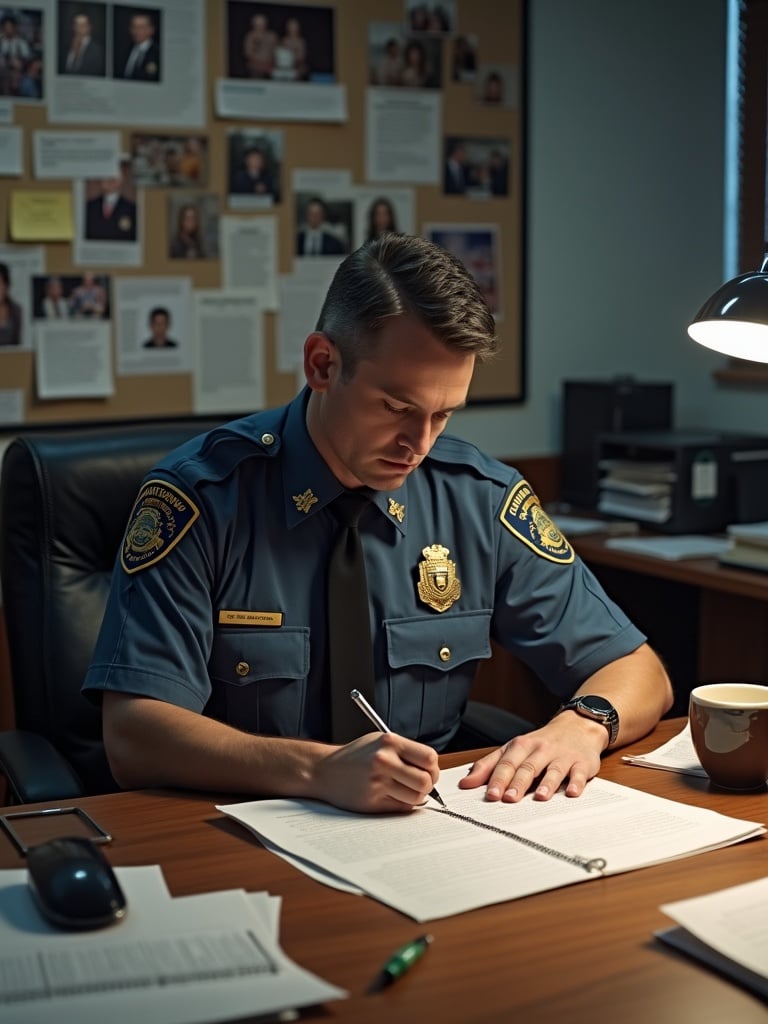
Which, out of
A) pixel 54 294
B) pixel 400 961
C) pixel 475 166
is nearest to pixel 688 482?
pixel 475 166

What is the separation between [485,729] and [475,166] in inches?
71.8

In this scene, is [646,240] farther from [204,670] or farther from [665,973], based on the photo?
[665,973]

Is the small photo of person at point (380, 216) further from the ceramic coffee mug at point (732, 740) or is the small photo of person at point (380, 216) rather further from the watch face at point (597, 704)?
the ceramic coffee mug at point (732, 740)

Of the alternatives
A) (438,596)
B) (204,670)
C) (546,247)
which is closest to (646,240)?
(546,247)

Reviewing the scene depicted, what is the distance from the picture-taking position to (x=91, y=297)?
114 inches

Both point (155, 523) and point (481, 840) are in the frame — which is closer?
point (481, 840)

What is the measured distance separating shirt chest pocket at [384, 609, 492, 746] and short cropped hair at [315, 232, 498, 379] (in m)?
0.35

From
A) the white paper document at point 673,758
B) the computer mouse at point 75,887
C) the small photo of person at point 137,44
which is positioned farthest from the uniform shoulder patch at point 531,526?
the small photo of person at point 137,44

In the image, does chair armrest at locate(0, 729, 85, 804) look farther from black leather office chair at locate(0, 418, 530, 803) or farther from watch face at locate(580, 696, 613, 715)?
watch face at locate(580, 696, 613, 715)

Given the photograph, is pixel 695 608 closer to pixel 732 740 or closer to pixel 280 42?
pixel 280 42

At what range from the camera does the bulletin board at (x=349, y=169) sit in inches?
113

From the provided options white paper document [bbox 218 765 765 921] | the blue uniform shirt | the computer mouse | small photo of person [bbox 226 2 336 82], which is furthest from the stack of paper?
small photo of person [bbox 226 2 336 82]

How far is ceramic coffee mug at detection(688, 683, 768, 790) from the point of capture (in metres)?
1.39

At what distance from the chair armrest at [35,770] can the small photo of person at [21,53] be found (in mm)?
1486
